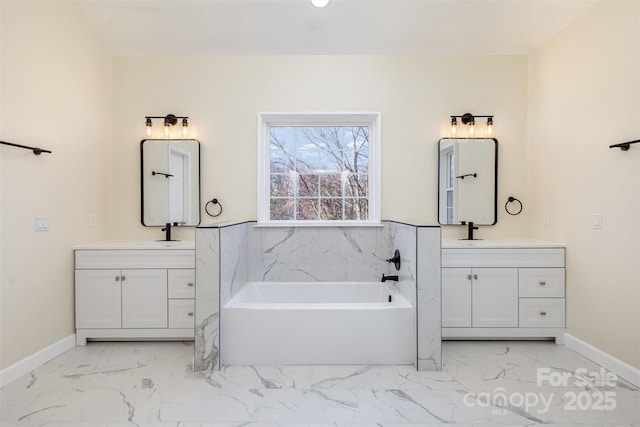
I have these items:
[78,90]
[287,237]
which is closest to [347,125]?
[287,237]

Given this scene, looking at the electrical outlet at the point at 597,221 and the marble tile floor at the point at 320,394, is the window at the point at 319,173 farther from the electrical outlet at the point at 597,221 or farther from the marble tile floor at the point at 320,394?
the electrical outlet at the point at 597,221

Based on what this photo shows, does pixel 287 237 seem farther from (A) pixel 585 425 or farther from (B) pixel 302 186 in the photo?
(A) pixel 585 425

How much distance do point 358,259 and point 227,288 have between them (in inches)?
49.9

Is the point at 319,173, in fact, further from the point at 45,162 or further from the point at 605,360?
the point at 605,360

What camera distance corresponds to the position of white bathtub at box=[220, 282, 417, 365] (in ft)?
8.09

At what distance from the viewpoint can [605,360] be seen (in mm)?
2447

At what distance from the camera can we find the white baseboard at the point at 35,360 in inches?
88.0

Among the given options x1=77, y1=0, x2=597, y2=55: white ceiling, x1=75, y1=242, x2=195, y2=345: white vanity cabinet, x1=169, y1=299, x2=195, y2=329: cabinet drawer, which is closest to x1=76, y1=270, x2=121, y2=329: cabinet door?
x1=75, y1=242, x2=195, y2=345: white vanity cabinet

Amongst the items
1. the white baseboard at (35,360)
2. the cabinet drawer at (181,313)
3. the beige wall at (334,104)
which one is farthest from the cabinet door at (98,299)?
the beige wall at (334,104)

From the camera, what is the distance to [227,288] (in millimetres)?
2584

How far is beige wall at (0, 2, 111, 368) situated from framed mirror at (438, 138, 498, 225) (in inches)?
123

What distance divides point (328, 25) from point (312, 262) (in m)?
2.12

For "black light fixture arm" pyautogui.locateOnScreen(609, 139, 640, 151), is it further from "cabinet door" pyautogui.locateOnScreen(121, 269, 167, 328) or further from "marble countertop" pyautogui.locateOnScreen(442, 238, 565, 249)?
"cabinet door" pyautogui.locateOnScreen(121, 269, 167, 328)

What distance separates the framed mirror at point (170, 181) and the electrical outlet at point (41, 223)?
833mm
